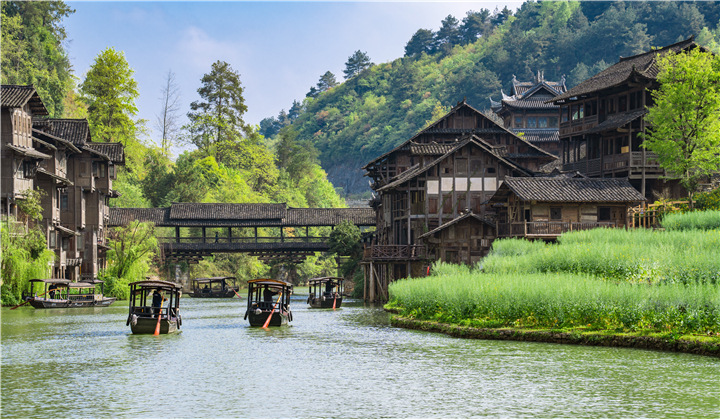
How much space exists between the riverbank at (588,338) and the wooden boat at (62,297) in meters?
29.5

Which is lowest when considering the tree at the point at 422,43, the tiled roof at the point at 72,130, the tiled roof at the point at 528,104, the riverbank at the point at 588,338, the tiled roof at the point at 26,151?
the riverbank at the point at 588,338

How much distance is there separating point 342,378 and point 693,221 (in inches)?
1109

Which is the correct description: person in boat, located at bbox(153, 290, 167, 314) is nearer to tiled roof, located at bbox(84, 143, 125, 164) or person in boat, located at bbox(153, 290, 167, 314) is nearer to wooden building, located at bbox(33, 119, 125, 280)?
wooden building, located at bbox(33, 119, 125, 280)

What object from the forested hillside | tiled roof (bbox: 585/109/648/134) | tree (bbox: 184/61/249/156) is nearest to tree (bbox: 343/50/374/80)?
the forested hillside

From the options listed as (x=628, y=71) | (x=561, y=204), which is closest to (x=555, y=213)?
(x=561, y=204)

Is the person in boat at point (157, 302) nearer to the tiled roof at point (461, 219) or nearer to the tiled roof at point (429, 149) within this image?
the tiled roof at point (461, 219)

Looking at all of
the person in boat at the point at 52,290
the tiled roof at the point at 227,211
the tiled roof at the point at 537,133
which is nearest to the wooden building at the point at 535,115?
the tiled roof at the point at 537,133

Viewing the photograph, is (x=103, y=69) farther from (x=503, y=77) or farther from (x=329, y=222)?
(x=503, y=77)

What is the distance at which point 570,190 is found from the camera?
5122cm

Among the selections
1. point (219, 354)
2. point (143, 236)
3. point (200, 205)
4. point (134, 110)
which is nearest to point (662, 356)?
point (219, 354)

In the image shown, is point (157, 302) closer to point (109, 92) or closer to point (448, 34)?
point (109, 92)

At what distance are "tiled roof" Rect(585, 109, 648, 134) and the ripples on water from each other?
30300 mm

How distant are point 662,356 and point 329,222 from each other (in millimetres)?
57397

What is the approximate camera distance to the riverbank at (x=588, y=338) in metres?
24.9
